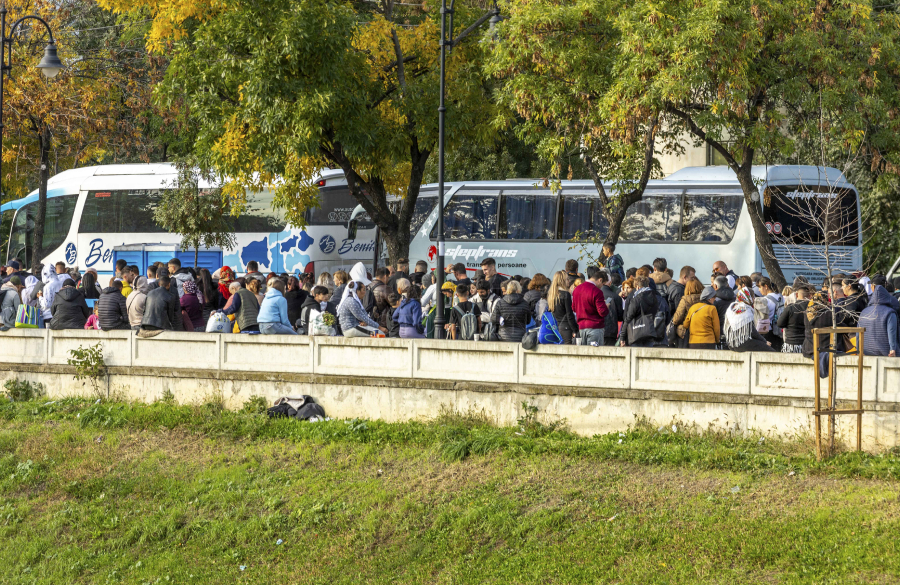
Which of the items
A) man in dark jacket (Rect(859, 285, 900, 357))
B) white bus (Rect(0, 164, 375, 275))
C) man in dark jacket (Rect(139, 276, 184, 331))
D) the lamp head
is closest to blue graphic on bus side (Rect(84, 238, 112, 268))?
white bus (Rect(0, 164, 375, 275))

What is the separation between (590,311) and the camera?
42.9 ft

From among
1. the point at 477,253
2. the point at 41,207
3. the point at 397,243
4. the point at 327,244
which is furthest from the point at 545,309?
the point at 41,207

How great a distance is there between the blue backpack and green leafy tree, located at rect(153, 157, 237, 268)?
519 inches

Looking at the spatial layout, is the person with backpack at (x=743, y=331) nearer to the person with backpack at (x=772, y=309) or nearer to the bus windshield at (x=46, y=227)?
the person with backpack at (x=772, y=309)

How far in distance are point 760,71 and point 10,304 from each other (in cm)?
1398

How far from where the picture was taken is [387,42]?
2080cm

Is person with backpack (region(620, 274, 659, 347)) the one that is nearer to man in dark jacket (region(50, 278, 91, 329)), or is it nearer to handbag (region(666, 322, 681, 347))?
handbag (region(666, 322, 681, 347))

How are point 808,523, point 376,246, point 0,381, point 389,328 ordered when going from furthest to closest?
point 376,246 < point 0,381 < point 389,328 < point 808,523

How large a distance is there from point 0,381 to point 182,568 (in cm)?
737

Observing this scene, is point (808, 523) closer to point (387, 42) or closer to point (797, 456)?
point (797, 456)

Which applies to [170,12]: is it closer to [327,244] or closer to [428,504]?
[327,244]

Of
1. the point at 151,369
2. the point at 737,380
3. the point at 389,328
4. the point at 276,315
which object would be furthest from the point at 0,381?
the point at 737,380

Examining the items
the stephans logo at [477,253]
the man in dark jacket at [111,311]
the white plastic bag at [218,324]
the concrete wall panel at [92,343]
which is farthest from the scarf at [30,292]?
the stephans logo at [477,253]

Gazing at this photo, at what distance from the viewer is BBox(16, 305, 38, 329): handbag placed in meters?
17.6
